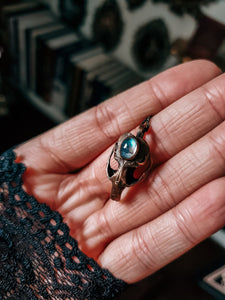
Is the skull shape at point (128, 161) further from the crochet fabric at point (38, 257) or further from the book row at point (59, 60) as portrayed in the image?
the book row at point (59, 60)

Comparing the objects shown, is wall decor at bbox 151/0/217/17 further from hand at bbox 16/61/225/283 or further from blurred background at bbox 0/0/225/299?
hand at bbox 16/61/225/283

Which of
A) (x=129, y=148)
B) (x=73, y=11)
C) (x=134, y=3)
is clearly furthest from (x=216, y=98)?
(x=73, y=11)

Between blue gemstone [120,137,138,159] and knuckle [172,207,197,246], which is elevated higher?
blue gemstone [120,137,138,159]

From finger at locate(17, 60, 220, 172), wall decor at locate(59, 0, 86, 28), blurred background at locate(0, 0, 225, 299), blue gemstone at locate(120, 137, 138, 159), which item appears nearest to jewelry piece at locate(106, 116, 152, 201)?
blue gemstone at locate(120, 137, 138, 159)

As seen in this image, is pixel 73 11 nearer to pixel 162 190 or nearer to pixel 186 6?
pixel 186 6

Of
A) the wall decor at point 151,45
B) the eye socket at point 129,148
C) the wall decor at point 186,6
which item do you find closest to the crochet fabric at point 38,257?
the eye socket at point 129,148

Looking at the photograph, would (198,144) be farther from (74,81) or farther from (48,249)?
(74,81)
